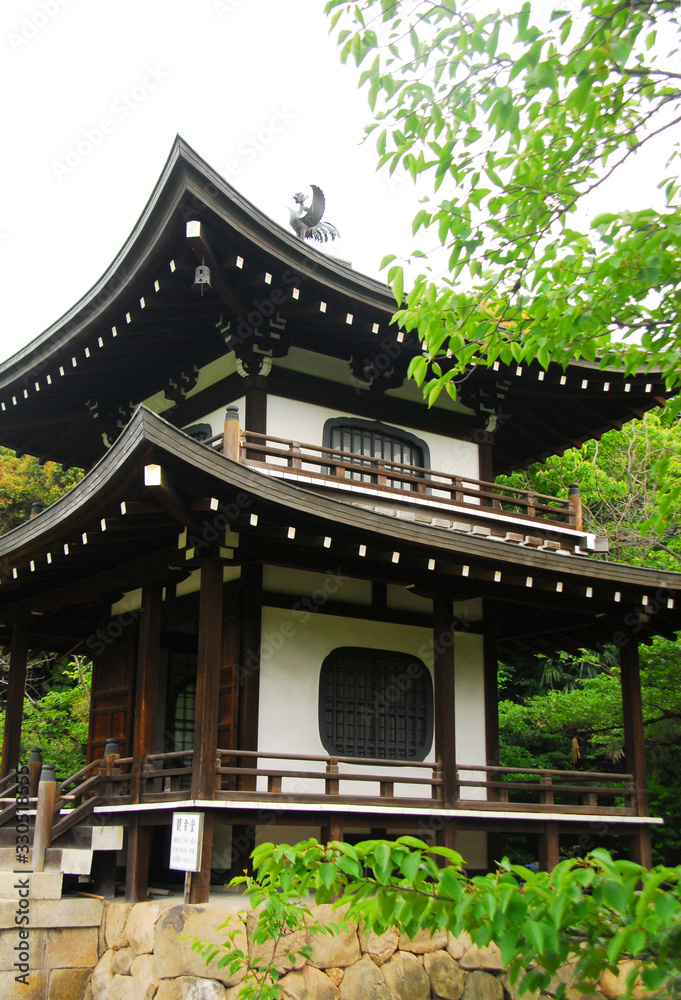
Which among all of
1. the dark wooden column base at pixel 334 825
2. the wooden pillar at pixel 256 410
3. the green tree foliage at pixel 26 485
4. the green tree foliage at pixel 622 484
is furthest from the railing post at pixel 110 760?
the green tree foliage at pixel 26 485

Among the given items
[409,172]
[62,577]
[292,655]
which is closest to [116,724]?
[62,577]

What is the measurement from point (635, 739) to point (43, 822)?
741 cm

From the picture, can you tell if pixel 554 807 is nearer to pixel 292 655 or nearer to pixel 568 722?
pixel 292 655

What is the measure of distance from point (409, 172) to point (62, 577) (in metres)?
8.45

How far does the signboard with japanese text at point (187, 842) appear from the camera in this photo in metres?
8.42

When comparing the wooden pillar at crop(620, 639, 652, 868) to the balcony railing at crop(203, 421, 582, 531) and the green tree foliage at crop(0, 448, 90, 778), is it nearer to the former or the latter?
the balcony railing at crop(203, 421, 582, 531)

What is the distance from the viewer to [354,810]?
925 cm

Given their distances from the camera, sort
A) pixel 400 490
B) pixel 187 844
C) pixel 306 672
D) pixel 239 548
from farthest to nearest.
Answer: pixel 400 490
pixel 306 672
pixel 239 548
pixel 187 844

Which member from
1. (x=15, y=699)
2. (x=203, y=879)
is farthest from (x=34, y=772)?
(x=203, y=879)

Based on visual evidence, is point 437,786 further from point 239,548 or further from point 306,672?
point 239,548

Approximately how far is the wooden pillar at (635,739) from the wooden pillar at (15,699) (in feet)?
27.2

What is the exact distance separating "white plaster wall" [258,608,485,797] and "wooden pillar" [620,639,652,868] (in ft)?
7.00

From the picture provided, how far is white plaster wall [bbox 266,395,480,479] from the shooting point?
465 inches

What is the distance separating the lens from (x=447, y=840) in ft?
33.2
